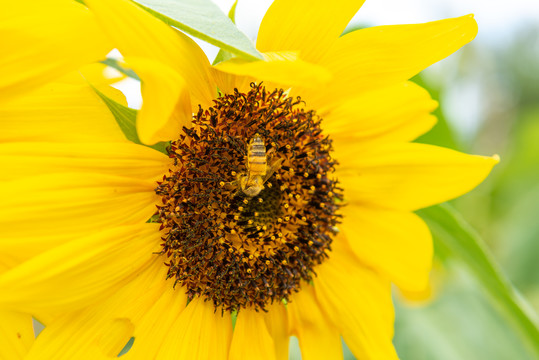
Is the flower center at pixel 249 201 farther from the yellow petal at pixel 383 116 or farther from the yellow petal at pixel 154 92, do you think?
the yellow petal at pixel 154 92

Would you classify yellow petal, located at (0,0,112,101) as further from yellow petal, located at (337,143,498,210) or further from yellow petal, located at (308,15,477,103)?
yellow petal, located at (337,143,498,210)

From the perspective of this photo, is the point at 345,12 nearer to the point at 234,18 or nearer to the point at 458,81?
the point at 234,18

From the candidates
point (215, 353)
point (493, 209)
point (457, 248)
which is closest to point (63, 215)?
point (215, 353)

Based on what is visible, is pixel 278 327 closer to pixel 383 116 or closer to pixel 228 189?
pixel 228 189

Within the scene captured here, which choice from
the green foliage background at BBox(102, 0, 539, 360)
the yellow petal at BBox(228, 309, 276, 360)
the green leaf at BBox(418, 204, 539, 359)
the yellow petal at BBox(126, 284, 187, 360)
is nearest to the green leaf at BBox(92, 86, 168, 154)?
the green foliage background at BBox(102, 0, 539, 360)

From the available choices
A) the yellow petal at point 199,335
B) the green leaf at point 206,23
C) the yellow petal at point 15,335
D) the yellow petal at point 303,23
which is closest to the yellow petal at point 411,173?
the yellow petal at point 303,23

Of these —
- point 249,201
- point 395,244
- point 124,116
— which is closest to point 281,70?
point 124,116
